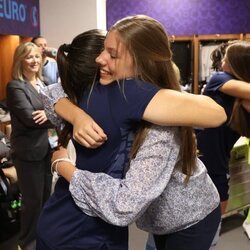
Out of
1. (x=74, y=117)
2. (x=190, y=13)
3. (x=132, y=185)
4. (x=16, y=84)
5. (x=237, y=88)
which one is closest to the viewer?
(x=132, y=185)

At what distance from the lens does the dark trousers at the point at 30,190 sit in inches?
104

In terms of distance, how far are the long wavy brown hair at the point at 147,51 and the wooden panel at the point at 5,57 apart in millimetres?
3328

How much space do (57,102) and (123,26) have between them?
1.20 feet

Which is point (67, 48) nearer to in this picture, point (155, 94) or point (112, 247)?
point (155, 94)

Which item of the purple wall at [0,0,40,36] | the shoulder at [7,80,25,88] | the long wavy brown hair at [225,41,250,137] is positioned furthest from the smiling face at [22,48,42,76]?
the long wavy brown hair at [225,41,250,137]

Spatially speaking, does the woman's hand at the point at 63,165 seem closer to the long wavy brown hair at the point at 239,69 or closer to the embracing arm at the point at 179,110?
the embracing arm at the point at 179,110

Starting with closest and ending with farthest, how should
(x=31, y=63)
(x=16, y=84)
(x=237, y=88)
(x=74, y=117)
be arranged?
(x=74, y=117)
(x=237, y=88)
(x=16, y=84)
(x=31, y=63)

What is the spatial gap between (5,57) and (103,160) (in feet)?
11.3

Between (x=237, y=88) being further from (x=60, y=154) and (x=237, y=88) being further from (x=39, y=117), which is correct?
(x=39, y=117)

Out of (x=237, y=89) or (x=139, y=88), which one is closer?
(x=139, y=88)

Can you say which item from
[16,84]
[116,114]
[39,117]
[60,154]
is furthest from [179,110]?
[16,84]

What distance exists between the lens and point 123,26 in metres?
0.97

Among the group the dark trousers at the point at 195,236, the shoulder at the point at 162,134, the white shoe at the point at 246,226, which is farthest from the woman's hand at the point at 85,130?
the white shoe at the point at 246,226

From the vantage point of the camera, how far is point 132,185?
945mm
